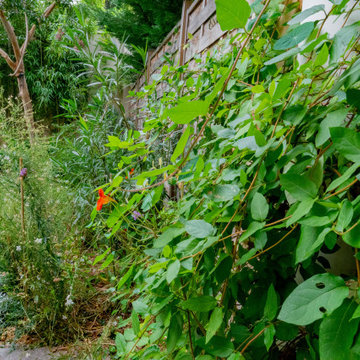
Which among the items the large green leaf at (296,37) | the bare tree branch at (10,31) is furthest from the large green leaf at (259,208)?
the bare tree branch at (10,31)

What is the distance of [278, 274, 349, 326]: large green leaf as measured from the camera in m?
0.27

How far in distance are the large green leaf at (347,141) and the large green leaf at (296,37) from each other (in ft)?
0.49

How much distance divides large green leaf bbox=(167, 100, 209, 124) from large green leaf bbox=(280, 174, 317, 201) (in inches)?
5.0

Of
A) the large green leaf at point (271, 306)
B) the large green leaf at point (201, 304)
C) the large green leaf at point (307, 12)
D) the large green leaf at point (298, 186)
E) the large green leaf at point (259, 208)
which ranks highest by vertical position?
the large green leaf at point (307, 12)

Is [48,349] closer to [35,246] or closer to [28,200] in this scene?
[35,246]

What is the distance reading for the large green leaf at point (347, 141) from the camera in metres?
0.29

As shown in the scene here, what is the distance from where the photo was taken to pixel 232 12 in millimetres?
352

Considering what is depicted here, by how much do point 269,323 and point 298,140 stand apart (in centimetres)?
29

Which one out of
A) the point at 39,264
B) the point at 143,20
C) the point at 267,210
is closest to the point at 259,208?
the point at 267,210

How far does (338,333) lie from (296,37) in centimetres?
36

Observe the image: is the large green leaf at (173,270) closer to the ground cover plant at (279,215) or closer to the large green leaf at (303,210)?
the ground cover plant at (279,215)

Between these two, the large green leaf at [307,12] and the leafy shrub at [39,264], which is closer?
the large green leaf at [307,12]

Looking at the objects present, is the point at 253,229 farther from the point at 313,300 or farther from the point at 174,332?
the point at 174,332

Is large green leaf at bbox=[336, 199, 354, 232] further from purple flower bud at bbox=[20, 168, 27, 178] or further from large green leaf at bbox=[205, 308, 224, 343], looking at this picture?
purple flower bud at bbox=[20, 168, 27, 178]
